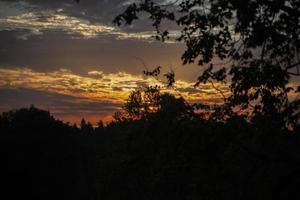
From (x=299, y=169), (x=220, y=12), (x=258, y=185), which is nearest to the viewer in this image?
(x=299, y=169)

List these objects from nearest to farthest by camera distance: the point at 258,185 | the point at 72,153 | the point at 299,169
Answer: the point at 299,169 → the point at 258,185 → the point at 72,153

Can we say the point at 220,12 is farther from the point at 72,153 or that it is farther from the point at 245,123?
the point at 72,153

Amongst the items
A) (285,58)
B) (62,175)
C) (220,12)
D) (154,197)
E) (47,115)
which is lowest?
(154,197)

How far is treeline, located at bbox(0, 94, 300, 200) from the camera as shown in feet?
41.2

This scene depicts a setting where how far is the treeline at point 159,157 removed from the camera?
1255cm

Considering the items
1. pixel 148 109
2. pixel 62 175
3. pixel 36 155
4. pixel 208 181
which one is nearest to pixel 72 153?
pixel 62 175

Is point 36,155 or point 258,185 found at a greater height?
point 258,185

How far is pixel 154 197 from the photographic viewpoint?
79.6 meters

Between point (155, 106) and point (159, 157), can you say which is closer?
point (159, 157)

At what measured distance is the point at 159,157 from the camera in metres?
21.2

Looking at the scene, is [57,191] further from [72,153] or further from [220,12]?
[220,12]

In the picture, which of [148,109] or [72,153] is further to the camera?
[72,153]

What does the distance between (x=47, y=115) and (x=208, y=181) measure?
6429 centimetres

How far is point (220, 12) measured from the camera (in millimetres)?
12742
